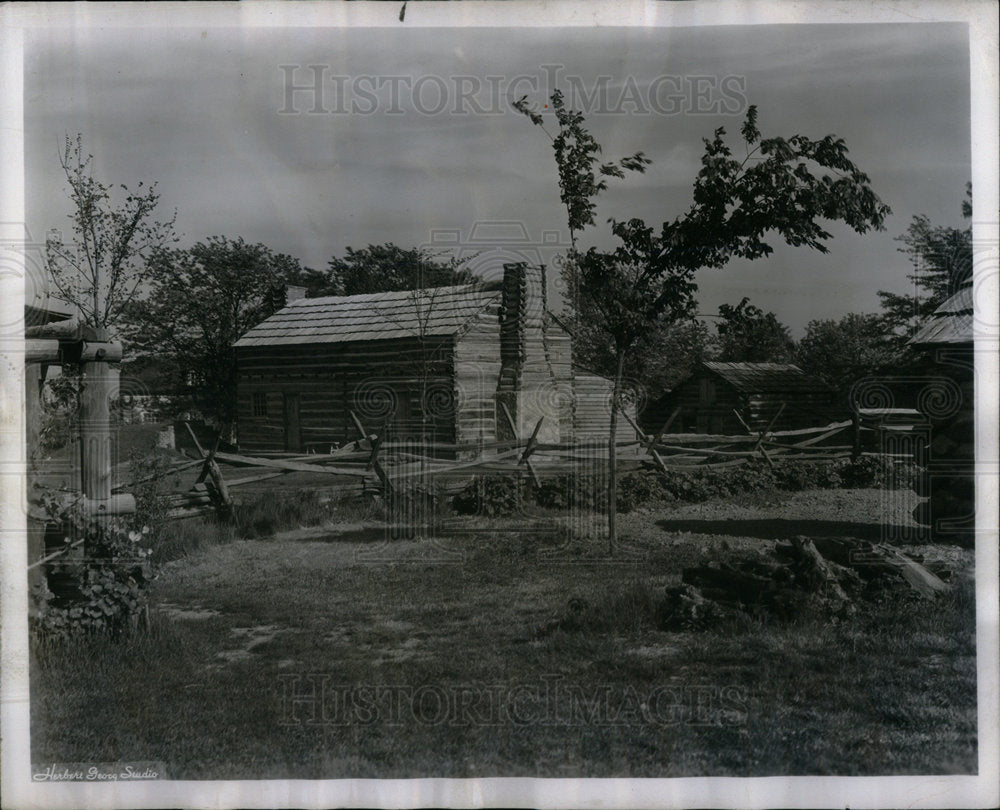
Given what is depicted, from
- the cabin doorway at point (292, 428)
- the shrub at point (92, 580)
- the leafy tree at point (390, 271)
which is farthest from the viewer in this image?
the cabin doorway at point (292, 428)

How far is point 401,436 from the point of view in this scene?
4.68 m

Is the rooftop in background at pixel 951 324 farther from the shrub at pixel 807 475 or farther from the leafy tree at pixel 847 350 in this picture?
the shrub at pixel 807 475

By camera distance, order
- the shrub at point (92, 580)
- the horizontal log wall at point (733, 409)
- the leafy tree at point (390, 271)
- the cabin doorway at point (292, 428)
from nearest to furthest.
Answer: the shrub at point (92, 580) < the leafy tree at point (390, 271) < the horizontal log wall at point (733, 409) < the cabin doorway at point (292, 428)

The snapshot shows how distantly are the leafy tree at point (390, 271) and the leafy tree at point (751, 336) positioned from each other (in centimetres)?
168

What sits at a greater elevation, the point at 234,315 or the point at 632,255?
the point at 632,255

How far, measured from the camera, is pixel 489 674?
4.38 m

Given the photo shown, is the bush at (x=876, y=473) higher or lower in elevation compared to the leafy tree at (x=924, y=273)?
lower

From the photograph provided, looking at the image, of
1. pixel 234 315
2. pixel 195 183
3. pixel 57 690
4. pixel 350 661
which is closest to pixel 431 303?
pixel 234 315

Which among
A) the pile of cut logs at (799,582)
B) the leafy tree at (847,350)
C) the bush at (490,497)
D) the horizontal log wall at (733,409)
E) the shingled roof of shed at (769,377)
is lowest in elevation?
the pile of cut logs at (799,582)

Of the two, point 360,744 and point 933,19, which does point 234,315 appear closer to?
point 360,744

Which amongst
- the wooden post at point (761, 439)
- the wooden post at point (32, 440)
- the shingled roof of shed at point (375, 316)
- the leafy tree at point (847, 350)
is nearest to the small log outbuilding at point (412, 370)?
the shingled roof of shed at point (375, 316)

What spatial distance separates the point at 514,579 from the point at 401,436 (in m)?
1.18

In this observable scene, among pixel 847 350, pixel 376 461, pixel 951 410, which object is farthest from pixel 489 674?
pixel 951 410

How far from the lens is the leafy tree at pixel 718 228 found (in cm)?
453
